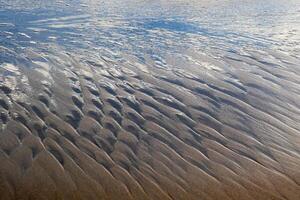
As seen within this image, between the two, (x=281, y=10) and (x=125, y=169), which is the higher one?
(x=125, y=169)

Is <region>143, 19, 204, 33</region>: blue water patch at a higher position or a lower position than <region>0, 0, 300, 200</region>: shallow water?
lower

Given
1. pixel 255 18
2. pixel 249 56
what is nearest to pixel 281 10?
pixel 255 18

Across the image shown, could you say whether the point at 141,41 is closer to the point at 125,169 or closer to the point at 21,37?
the point at 21,37

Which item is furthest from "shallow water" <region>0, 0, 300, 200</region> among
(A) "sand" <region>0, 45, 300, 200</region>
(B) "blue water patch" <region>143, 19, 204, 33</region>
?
(B) "blue water patch" <region>143, 19, 204, 33</region>

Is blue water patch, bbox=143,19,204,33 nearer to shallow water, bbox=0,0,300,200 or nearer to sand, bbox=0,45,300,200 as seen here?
shallow water, bbox=0,0,300,200

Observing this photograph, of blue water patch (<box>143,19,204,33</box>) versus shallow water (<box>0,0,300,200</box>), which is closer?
shallow water (<box>0,0,300,200</box>)
